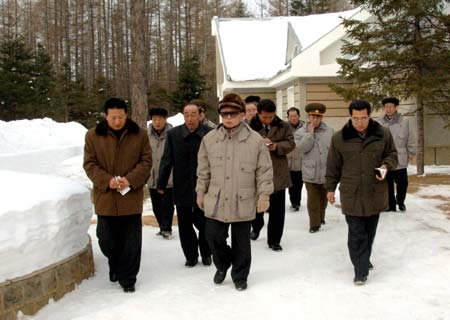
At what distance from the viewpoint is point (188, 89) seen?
117 feet

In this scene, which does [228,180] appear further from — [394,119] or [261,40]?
[261,40]

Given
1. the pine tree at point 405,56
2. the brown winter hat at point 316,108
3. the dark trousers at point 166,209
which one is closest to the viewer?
the brown winter hat at point 316,108

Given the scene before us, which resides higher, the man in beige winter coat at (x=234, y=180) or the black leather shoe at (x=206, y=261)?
→ the man in beige winter coat at (x=234, y=180)

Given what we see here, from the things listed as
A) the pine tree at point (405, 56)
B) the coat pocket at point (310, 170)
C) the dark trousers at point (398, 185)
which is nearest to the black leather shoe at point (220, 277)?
the coat pocket at point (310, 170)

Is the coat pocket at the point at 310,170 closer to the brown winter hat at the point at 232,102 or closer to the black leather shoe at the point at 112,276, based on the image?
the brown winter hat at the point at 232,102

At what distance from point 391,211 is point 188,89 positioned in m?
28.6

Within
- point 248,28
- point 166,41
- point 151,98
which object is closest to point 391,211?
point 248,28

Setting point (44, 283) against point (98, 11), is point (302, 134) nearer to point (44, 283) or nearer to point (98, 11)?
point (44, 283)

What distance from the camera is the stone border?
166 inches

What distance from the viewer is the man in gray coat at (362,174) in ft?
16.5

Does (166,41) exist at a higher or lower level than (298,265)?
higher

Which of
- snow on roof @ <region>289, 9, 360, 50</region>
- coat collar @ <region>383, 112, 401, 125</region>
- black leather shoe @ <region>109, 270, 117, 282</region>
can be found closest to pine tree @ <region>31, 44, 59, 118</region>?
snow on roof @ <region>289, 9, 360, 50</region>

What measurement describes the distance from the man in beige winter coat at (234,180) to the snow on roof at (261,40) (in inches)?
562

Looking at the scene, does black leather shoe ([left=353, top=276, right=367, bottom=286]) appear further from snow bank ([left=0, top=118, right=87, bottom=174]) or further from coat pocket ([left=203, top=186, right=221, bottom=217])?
snow bank ([left=0, top=118, right=87, bottom=174])
